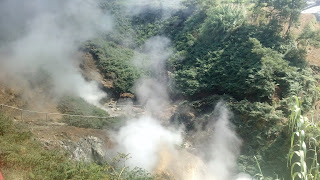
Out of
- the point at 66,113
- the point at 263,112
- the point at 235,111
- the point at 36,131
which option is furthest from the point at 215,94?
the point at 36,131

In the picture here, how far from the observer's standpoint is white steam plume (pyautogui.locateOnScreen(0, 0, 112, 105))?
14133mm

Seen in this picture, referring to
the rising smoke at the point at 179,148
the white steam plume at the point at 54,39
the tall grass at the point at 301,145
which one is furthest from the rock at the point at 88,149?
the tall grass at the point at 301,145

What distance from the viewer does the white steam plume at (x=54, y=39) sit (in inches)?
556

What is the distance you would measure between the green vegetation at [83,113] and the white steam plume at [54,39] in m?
0.91

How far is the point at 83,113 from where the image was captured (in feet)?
41.6

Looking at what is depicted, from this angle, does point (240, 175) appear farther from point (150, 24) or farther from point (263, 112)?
point (150, 24)

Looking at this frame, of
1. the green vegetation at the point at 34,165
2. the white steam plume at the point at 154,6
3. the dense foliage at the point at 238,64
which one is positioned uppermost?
the white steam plume at the point at 154,6

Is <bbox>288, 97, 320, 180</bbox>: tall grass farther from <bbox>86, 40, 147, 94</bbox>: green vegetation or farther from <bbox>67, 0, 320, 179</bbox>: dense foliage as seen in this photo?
<bbox>86, 40, 147, 94</bbox>: green vegetation

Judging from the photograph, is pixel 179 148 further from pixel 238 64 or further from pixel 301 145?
pixel 301 145

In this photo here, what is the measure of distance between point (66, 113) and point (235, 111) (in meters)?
8.13

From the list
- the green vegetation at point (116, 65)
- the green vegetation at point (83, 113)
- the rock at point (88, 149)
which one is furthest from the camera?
the green vegetation at point (116, 65)

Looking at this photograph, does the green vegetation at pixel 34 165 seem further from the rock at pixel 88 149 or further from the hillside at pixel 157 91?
the rock at pixel 88 149

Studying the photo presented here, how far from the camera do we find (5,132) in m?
8.23

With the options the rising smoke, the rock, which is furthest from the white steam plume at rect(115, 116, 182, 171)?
the rock
